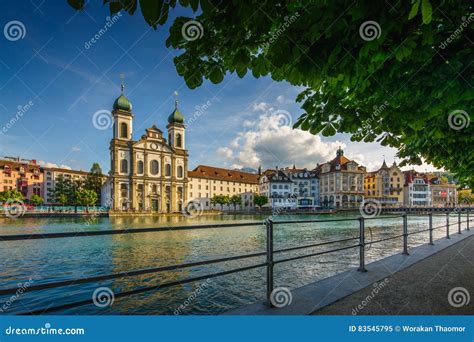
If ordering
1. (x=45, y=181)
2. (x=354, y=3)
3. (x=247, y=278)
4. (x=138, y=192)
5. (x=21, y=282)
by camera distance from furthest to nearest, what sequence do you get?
(x=45, y=181)
(x=138, y=192)
(x=21, y=282)
(x=247, y=278)
(x=354, y=3)

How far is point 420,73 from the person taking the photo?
10.2 feet

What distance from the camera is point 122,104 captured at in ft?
259

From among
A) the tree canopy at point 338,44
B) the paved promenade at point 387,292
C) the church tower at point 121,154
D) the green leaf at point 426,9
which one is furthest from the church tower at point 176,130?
the green leaf at point 426,9

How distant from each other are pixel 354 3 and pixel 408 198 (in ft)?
366

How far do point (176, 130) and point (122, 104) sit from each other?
1692 cm

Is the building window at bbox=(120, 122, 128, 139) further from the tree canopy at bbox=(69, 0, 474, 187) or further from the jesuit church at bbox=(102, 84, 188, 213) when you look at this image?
the tree canopy at bbox=(69, 0, 474, 187)

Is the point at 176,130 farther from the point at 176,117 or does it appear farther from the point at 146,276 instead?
the point at 146,276

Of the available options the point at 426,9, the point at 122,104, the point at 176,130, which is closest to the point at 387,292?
the point at 426,9

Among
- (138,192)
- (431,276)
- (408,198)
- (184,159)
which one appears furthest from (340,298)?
(408,198)

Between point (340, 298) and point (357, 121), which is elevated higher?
point (357, 121)

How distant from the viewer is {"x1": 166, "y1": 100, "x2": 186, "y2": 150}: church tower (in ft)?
283

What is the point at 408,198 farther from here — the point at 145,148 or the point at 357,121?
the point at 357,121

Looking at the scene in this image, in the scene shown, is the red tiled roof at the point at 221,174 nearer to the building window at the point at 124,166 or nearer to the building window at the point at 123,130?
the building window at the point at 124,166

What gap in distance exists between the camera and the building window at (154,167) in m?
78.4
